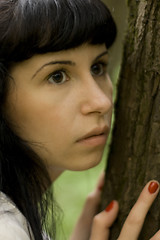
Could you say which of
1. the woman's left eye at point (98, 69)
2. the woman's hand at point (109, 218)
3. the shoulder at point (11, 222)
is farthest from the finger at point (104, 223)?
the woman's left eye at point (98, 69)

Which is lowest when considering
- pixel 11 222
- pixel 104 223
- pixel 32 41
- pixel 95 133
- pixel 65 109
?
pixel 104 223

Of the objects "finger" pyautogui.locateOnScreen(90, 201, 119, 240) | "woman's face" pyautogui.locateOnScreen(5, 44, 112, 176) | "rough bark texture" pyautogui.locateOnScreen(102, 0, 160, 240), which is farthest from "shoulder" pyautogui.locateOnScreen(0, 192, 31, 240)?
"rough bark texture" pyautogui.locateOnScreen(102, 0, 160, 240)

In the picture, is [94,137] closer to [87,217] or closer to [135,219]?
[135,219]

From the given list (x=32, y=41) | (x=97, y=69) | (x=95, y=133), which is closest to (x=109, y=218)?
(x=95, y=133)

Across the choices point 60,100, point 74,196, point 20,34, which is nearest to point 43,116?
point 60,100

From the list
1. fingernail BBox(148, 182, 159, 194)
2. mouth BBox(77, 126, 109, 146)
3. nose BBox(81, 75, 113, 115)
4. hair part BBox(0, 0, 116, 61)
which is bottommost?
fingernail BBox(148, 182, 159, 194)

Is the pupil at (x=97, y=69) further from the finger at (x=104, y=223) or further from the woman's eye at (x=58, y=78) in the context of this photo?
the finger at (x=104, y=223)

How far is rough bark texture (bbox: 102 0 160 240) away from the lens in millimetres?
2057

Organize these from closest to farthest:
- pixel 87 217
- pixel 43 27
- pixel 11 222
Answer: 1. pixel 11 222
2. pixel 43 27
3. pixel 87 217

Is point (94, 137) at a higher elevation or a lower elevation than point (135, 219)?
higher

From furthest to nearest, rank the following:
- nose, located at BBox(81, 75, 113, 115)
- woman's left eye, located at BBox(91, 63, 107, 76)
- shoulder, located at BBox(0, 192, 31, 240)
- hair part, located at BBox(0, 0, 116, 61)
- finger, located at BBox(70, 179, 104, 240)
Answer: finger, located at BBox(70, 179, 104, 240) < woman's left eye, located at BBox(91, 63, 107, 76) < nose, located at BBox(81, 75, 113, 115) < hair part, located at BBox(0, 0, 116, 61) < shoulder, located at BBox(0, 192, 31, 240)

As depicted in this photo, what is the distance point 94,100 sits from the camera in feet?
6.72

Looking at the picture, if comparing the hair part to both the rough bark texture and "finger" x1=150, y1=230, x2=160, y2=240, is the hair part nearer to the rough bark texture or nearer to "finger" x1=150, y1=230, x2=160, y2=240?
the rough bark texture

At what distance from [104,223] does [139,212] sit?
250 mm
